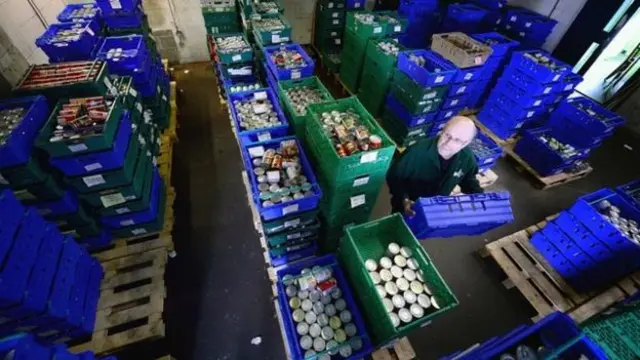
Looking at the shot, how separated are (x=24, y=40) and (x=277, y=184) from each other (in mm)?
4646

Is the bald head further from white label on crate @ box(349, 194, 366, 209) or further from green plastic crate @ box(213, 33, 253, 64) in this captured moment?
green plastic crate @ box(213, 33, 253, 64)

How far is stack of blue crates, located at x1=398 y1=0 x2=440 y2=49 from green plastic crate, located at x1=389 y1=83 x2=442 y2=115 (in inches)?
97.6

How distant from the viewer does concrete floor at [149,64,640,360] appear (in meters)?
3.12

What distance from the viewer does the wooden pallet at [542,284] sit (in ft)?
10.9

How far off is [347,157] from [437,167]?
103cm

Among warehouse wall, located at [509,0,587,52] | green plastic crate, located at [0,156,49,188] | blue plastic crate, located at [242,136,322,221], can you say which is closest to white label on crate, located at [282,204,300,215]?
blue plastic crate, located at [242,136,322,221]

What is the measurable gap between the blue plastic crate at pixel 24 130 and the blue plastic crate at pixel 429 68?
4.74m

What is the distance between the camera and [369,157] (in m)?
2.64

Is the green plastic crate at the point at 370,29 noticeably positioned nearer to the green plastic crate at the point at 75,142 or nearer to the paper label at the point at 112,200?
the green plastic crate at the point at 75,142

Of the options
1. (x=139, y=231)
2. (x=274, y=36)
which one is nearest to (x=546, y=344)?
(x=139, y=231)

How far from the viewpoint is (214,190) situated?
460 centimetres

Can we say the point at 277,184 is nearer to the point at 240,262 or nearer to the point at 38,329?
the point at 240,262

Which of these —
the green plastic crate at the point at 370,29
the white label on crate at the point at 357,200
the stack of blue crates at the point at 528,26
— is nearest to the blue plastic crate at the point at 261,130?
the white label on crate at the point at 357,200

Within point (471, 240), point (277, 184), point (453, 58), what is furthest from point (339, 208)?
point (453, 58)
